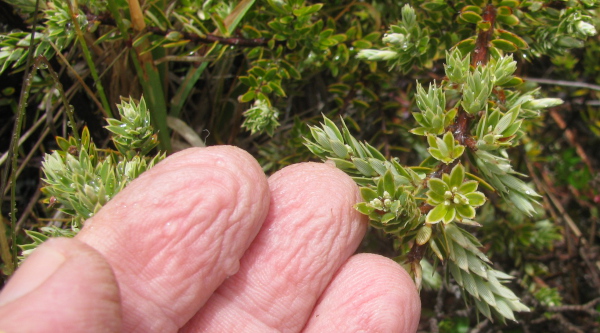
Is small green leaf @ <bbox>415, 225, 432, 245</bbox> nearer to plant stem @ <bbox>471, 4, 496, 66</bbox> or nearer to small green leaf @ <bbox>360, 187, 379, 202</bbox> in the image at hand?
small green leaf @ <bbox>360, 187, 379, 202</bbox>

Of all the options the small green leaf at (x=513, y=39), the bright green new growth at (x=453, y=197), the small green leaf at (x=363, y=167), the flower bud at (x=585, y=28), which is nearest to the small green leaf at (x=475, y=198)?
the bright green new growth at (x=453, y=197)

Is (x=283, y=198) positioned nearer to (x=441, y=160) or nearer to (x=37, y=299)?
(x=441, y=160)

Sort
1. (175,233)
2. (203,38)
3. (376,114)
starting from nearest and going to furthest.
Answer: (175,233), (203,38), (376,114)

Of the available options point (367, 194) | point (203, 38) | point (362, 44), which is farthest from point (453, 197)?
point (203, 38)

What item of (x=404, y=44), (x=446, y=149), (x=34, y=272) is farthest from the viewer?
(x=404, y=44)

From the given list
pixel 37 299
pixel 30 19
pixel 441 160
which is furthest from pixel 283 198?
pixel 30 19

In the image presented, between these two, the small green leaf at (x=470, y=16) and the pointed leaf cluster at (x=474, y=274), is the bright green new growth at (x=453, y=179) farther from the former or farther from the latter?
the small green leaf at (x=470, y=16)

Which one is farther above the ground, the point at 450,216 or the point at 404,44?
the point at 404,44

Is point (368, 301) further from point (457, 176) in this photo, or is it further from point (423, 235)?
point (457, 176)
